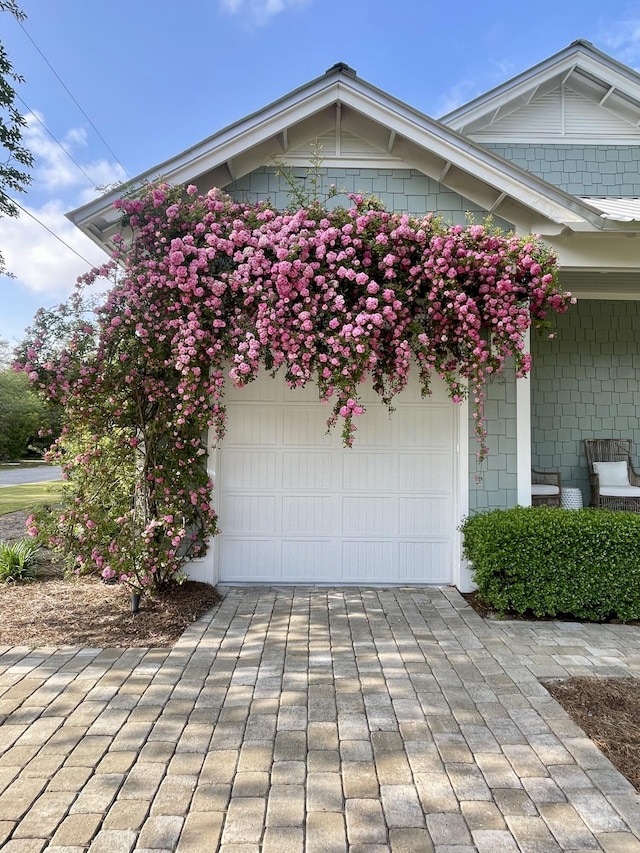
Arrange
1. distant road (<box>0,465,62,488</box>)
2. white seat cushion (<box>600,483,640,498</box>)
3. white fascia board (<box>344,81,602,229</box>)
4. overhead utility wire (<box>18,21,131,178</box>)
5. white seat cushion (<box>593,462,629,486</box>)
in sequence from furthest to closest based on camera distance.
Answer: distant road (<box>0,465,62,488</box>) < overhead utility wire (<box>18,21,131,178</box>) < white seat cushion (<box>593,462,629,486</box>) < white seat cushion (<box>600,483,640,498</box>) < white fascia board (<box>344,81,602,229</box>)

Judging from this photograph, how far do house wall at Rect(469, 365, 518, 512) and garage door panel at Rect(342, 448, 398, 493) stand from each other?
802 mm

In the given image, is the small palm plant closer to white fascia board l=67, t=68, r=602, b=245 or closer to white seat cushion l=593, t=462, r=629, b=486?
white fascia board l=67, t=68, r=602, b=245

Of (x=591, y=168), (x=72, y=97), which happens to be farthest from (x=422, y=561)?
(x=72, y=97)

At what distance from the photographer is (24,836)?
2.07m

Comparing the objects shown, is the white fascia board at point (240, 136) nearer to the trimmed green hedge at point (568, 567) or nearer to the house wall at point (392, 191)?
the house wall at point (392, 191)

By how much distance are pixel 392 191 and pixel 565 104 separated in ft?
10.9

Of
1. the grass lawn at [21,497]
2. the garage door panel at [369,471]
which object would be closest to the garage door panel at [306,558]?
the garage door panel at [369,471]

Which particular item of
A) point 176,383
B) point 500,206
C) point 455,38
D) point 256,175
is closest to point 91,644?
point 176,383

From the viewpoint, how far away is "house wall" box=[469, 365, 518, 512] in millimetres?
5402

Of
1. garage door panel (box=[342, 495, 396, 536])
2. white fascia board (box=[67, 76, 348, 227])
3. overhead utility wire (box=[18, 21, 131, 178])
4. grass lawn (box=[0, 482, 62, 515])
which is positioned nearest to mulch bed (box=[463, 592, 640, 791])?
garage door panel (box=[342, 495, 396, 536])

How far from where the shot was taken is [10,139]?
19.3ft

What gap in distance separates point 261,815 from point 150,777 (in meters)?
0.57

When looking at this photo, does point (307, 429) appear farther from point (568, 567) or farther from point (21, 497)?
point (21, 497)

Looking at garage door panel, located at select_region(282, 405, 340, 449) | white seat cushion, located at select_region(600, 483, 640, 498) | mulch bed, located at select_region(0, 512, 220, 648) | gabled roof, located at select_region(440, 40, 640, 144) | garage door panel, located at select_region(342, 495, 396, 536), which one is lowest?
mulch bed, located at select_region(0, 512, 220, 648)
